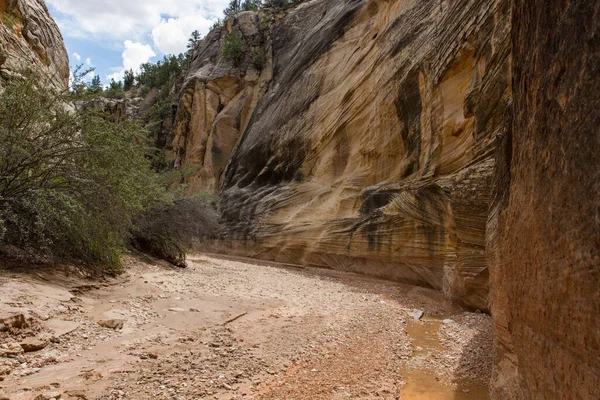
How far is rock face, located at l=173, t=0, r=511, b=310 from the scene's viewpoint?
8102mm

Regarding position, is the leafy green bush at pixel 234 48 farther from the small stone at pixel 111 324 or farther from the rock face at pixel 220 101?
the small stone at pixel 111 324

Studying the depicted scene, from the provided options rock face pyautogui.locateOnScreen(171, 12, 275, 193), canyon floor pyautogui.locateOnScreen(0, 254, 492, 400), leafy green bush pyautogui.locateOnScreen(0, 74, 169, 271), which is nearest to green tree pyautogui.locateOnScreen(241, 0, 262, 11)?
rock face pyautogui.locateOnScreen(171, 12, 275, 193)

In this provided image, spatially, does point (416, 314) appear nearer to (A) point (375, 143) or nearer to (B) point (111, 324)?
(B) point (111, 324)

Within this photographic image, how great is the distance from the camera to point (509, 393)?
3078mm

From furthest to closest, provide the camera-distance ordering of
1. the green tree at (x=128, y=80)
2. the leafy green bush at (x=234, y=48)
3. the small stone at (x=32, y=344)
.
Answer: the green tree at (x=128, y=80) < the leafy green bush at (x=234, y=48) < the small stone at (x=32, y=344)

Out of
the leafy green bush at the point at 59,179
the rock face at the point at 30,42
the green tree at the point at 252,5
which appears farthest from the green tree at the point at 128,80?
the leafy green bush at the point at 59,179

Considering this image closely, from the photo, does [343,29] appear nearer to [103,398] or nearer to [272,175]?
[272,175]

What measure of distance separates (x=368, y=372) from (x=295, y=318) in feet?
7.11

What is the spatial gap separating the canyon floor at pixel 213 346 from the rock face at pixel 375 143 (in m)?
2.73

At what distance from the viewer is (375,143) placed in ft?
46.9

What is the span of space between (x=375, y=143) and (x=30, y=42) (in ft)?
35.5

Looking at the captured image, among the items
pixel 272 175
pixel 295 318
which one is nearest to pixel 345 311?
pixel 295 318

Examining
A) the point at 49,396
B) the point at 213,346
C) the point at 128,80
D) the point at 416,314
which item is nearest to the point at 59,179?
the point at 213,346

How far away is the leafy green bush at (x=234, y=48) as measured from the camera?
1160 inches
